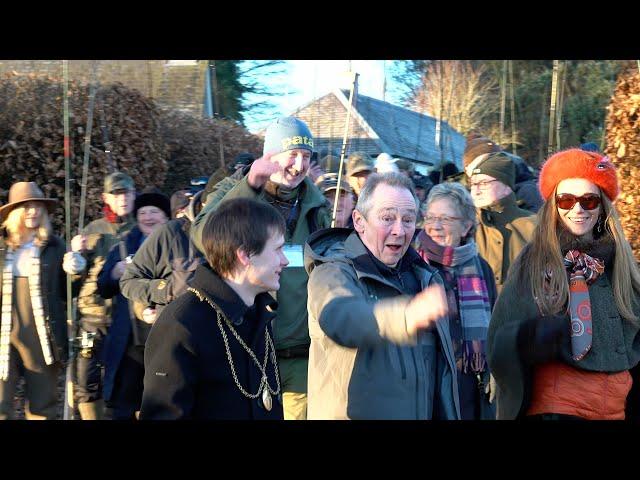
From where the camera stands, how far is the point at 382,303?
118 inches

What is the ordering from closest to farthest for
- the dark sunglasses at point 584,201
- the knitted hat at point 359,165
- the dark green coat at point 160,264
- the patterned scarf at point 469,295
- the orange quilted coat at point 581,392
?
the orange quilted coat at point 581,392, the dark sunglasses at point 584,201, the patterned scarf at point 469,295, the dark green coat at point 160,264, the knitted hat at point 359,165

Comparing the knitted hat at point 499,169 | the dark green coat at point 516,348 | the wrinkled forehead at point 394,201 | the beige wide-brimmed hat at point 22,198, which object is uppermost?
the knitted hat at point 499,169

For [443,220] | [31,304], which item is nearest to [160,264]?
[31,304]

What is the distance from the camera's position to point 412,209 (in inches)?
144

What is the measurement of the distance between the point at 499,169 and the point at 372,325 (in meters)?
3.57

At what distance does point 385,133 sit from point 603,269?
2295 cm

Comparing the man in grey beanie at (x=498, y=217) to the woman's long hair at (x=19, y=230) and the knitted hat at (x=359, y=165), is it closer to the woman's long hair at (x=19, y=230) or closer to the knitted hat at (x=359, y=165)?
the knitted hat at (x=359, y=165)

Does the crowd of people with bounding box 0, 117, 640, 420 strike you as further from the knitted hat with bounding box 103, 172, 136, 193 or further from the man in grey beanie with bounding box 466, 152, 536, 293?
the knitted hat with bounding box 103, 172, 136, 193

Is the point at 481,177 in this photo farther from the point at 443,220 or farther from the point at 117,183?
the point at 117,183

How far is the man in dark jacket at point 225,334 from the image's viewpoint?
3137 millimetres

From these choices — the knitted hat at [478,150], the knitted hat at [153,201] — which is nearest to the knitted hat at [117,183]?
the knitted hat at [153,201]

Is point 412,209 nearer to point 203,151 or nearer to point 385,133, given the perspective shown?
point 203,151

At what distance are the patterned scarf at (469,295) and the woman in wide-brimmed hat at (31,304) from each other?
8.83 feet

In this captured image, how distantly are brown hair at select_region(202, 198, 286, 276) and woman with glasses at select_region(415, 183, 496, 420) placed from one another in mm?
1791
